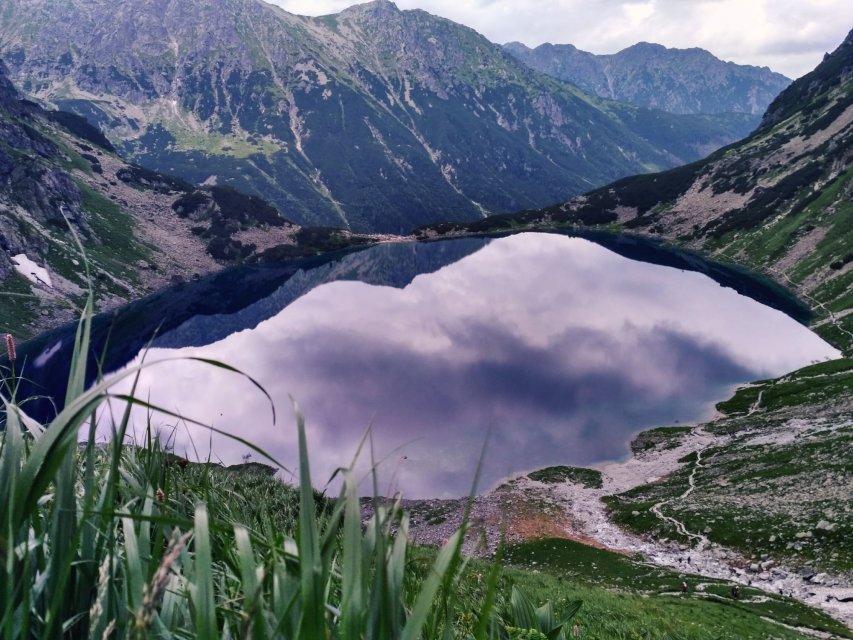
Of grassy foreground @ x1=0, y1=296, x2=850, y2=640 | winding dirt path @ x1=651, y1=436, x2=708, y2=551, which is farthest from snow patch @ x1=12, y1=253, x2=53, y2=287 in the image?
grassy foreground @ x1=0, y1=296, x2=850, y2=640

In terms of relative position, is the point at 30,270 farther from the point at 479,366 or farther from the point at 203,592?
the point at 203,592

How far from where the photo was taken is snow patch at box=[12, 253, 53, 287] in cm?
13125

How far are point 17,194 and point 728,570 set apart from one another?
18542cm

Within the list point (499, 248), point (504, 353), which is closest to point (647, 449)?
point (504, 353)

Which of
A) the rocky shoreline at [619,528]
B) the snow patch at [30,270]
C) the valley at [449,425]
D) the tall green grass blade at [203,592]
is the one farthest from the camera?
the snow patch at [30,270]

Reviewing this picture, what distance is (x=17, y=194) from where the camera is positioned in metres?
154

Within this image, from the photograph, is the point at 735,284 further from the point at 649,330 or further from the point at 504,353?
the point at 504,353

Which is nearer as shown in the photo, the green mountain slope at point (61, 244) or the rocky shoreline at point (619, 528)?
the rocky shoreline at point (619, 528)

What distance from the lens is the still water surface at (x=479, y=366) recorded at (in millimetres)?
66250

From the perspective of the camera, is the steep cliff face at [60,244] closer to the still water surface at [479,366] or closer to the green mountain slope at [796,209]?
the still water surface at [479,366]

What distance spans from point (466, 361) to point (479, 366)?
3.44 meters

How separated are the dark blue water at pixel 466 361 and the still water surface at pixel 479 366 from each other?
A: 1.03ft

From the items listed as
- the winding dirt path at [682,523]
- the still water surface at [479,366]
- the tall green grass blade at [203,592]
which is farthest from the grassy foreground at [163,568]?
the winding dirt path at [682,523]

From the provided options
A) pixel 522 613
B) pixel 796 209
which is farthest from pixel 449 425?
pixel 796 209
